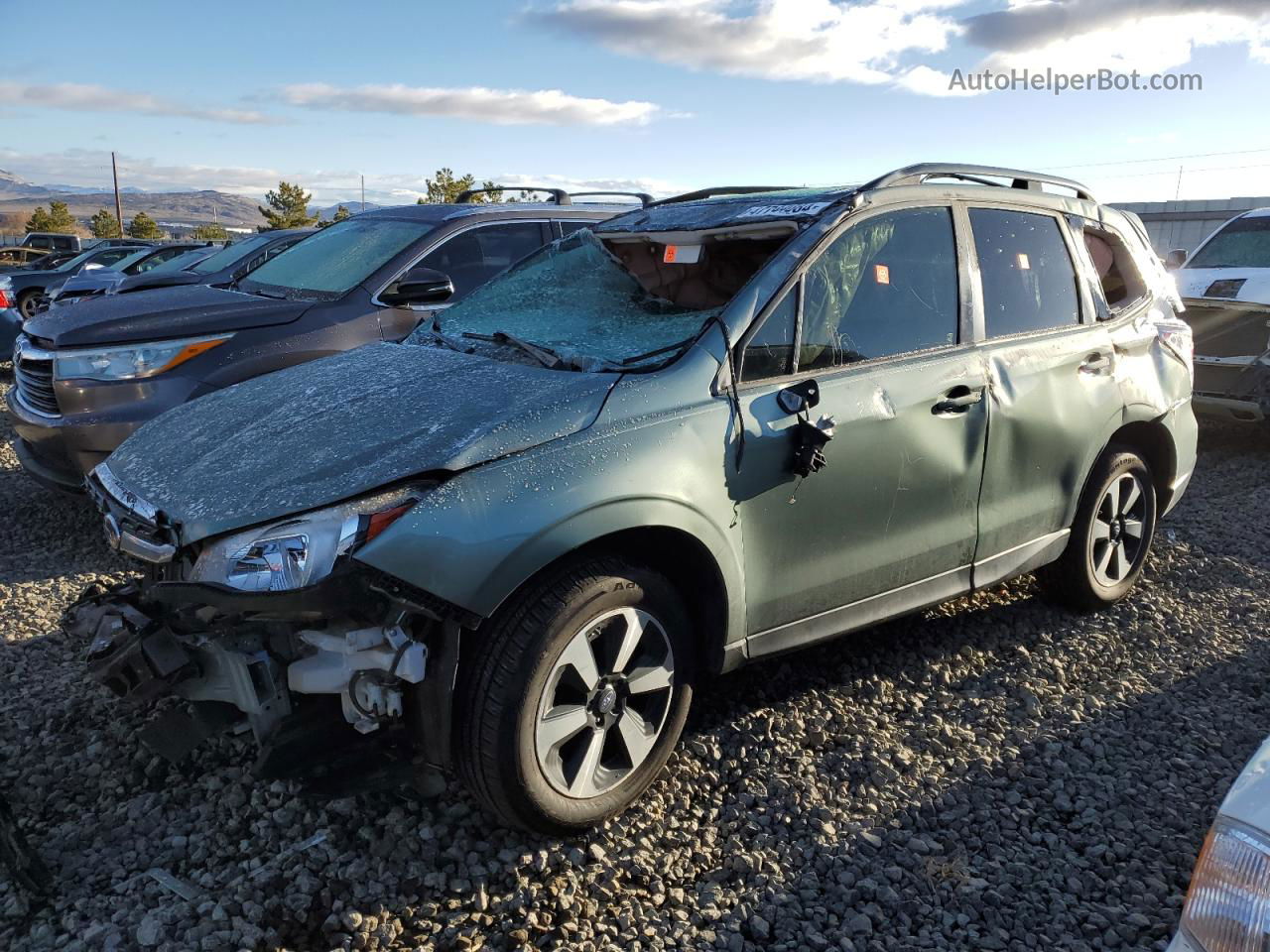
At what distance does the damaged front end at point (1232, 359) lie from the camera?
734 cm

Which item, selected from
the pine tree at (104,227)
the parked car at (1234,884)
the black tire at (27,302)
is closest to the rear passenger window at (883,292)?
the parked car at (1234,884)

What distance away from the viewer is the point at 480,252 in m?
5.88

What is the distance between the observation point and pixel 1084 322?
411 cm

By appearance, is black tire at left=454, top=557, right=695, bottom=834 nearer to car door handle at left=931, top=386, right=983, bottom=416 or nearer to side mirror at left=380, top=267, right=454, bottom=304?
car door handle at left=931, top=386, right=983, bottom=416

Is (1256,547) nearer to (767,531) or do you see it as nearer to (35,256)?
(767,531)

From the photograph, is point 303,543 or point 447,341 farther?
point 447,341

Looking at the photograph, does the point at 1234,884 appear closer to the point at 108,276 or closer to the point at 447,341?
the point at 447,341

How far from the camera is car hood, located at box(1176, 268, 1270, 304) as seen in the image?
303 inches

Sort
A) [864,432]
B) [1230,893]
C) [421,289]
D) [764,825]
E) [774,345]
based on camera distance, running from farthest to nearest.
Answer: [421,289] < [864,432] < [774,345] < [764,825] < [1230,893]

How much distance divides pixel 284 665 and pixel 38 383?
11.4 feet

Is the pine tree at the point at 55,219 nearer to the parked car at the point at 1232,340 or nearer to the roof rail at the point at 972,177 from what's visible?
the parked car at the point at 1232,340

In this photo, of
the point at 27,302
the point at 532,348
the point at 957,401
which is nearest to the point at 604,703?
the point at 532,348

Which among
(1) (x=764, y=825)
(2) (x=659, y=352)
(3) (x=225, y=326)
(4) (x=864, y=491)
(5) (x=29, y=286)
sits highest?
(2) (x=659, y=352)

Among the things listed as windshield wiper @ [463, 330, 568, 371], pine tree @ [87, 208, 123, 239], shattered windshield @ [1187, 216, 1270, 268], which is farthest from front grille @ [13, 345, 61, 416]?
pine tree @ [87, 208, 123, 239]
